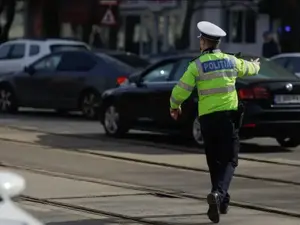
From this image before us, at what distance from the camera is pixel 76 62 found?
2236cm

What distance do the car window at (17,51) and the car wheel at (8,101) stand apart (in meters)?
3.72

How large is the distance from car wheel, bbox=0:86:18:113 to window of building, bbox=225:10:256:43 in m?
23.1

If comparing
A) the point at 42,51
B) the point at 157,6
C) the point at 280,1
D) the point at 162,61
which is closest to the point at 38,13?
the point at 157,6

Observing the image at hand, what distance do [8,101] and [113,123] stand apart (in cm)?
601

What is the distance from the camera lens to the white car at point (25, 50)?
86.6 feet

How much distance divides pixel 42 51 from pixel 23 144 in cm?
1022

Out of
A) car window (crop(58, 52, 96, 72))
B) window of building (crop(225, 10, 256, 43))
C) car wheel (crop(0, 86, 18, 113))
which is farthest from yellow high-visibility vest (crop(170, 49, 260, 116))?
window of building (crop(225, 10, 256, 43))

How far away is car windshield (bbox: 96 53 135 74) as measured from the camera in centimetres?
2148

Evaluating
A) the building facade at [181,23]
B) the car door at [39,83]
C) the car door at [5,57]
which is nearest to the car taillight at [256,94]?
the car door at [39,83]

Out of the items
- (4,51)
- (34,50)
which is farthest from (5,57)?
(34,50)

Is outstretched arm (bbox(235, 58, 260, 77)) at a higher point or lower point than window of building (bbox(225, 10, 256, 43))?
higher

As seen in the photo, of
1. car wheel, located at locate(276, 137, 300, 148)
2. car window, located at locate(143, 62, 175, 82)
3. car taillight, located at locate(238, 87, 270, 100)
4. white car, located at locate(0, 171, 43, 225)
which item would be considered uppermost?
white car, located at locate(0, 171, 43, 225)

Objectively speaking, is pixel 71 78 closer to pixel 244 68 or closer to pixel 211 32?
pixel 244 68

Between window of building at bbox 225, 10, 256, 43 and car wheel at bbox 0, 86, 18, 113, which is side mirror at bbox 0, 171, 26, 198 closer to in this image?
car wheel at bbox 0, 86, 18, 113
